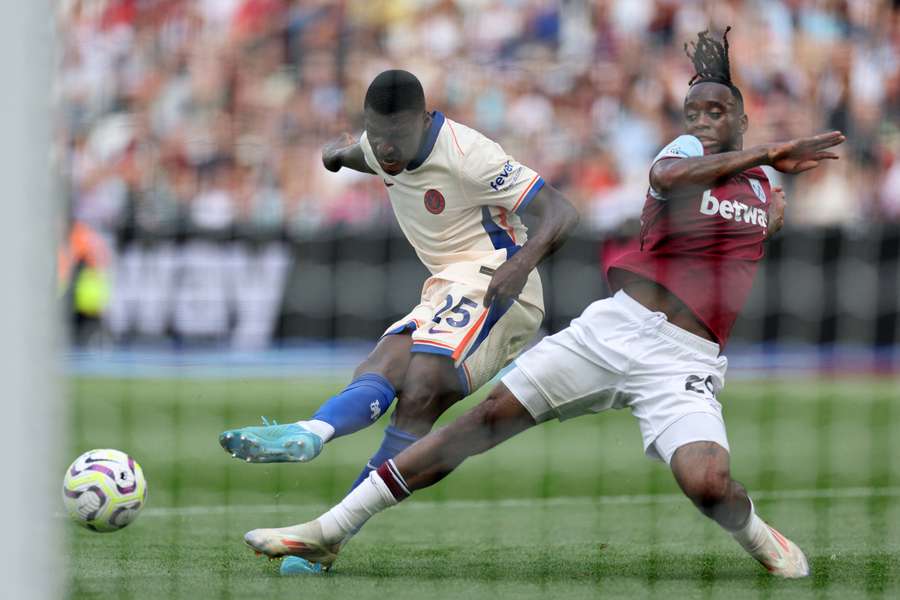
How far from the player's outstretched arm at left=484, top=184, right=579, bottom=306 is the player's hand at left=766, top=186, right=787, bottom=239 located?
2.60 ft

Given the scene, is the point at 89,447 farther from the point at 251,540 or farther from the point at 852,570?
the point at 852,570

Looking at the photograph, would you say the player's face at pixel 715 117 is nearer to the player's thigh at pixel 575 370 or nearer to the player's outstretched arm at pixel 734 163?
the player's outstretched arm at pixel 734 163

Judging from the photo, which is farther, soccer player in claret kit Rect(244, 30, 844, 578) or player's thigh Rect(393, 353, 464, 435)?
player's thigh Rect(393, 353, 464, 435)

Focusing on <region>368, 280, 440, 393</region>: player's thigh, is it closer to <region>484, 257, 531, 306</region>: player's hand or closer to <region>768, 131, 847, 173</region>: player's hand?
<region>484, 257, 531, 306</region>: player's hand

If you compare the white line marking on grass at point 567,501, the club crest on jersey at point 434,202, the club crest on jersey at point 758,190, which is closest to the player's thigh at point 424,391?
the club crest on jersey at point 434,202

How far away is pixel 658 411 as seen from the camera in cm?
530

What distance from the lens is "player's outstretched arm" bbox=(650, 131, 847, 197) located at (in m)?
5.00

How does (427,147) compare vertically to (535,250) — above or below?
above

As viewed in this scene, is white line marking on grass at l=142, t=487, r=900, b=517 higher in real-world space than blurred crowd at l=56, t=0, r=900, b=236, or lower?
lower

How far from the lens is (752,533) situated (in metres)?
5.26

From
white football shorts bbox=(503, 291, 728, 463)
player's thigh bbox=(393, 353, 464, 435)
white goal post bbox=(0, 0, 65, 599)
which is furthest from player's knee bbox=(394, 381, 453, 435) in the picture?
white goal post bbox=(0, 0, 65, 599)

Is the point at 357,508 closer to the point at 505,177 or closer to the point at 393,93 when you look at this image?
the point at 505,177

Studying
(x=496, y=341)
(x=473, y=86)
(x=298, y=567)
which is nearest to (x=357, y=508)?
(x=298, y=567)

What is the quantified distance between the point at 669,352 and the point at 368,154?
166 cm
